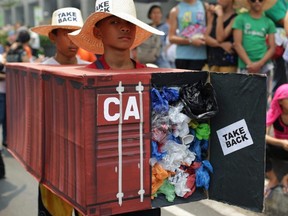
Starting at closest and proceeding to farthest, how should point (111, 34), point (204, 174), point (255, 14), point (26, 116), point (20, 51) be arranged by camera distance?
point (204, 174)
point (111, 34)
point (26, 116)
point (255, 14)
point (20, 51)

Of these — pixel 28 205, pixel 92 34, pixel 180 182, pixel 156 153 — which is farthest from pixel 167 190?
pixel 28 205

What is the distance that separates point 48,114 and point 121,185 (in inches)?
24.7

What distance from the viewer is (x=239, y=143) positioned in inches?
89.9

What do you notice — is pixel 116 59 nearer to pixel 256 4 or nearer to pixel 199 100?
pixel 199 100

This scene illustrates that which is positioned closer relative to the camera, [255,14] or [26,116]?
[26,116]

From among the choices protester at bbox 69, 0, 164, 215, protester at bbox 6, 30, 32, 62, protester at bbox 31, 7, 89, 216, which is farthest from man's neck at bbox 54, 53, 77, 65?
protester at bbox 6, 30, 32, 62

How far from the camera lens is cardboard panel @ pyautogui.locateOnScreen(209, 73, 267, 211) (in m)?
2.20

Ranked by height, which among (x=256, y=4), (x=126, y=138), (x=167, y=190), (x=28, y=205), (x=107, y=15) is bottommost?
(x=28, y=205)

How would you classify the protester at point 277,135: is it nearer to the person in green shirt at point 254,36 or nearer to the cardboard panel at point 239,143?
the person in green shirt at point 254,36

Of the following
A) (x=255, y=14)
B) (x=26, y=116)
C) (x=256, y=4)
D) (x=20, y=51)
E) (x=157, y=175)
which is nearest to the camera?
(x=157, y=175)

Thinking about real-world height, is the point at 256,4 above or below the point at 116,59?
above

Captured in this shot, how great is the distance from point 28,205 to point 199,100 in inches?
102

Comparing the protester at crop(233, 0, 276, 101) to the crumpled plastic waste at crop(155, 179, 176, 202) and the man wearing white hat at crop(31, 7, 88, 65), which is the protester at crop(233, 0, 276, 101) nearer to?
the man wearing white hat at crop(31, 7, 88, 65)

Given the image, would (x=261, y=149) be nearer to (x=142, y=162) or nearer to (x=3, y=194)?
(x=142, y=162)
